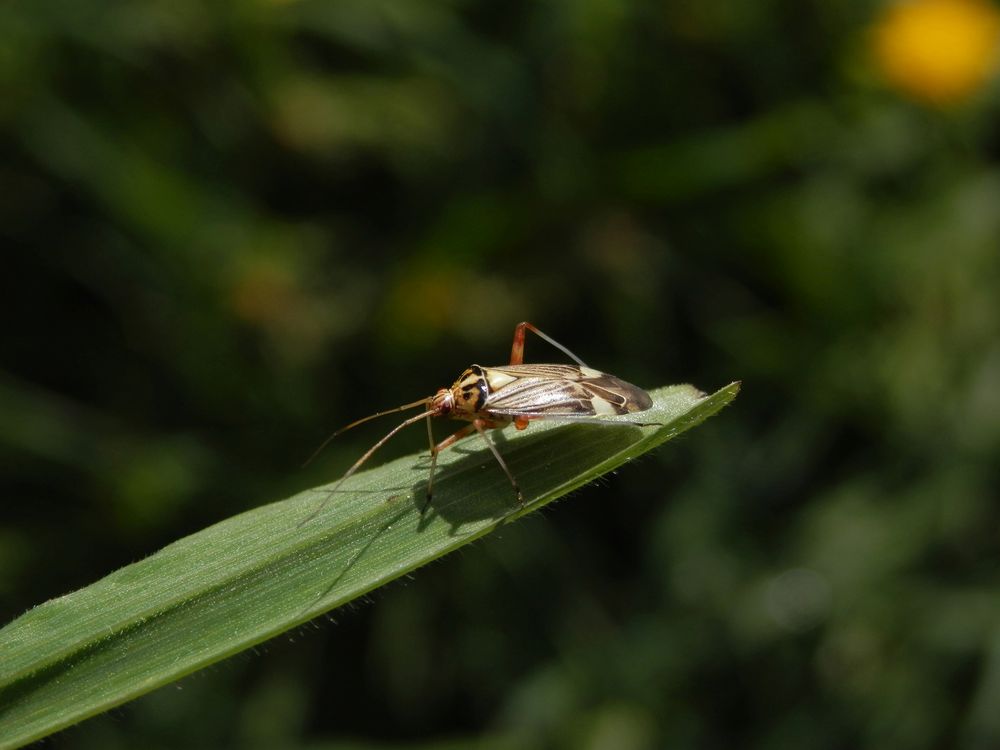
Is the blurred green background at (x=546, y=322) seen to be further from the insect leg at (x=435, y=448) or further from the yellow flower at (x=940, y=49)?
the insect leg at (x=435, y=448)

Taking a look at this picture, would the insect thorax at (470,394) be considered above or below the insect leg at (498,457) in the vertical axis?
above

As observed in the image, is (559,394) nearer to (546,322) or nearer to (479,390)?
(479,390)

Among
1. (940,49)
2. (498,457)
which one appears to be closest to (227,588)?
(498,457)

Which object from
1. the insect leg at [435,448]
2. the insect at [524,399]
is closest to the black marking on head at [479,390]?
the insect at [524,399]

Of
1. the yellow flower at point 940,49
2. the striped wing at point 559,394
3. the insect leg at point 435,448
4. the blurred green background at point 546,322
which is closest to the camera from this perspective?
the insect leg at point 435,448

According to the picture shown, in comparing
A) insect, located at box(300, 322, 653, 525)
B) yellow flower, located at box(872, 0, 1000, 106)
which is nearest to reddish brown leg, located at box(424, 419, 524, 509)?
insect, located at box(300, 322, 653, 525)

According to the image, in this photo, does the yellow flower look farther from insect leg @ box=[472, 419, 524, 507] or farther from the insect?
insect leg @ box=[472, 419, 524, 507]
